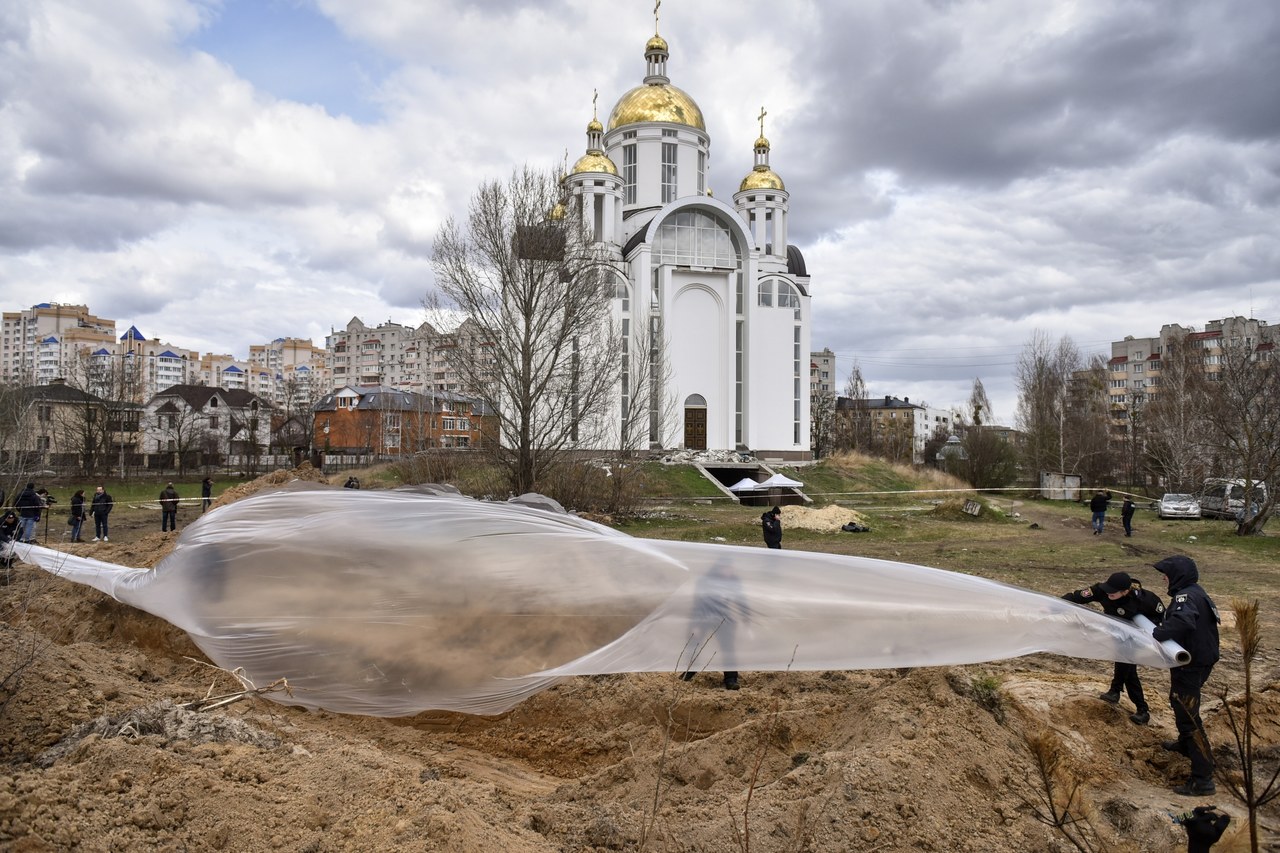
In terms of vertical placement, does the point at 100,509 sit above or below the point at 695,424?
below

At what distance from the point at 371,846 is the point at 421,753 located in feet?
6.78

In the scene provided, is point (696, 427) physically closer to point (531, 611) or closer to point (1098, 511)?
point (1098, 511)

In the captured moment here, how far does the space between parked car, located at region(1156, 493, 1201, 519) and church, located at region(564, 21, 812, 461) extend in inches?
652

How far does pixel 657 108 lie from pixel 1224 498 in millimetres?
30033

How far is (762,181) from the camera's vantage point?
41.5m

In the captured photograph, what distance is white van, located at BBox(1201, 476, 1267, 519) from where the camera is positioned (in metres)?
21.7

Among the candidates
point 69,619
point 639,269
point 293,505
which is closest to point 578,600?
point 293,505

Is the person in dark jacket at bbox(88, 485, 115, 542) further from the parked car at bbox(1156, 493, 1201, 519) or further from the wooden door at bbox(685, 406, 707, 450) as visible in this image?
the parked car at bbox(1156, 493, 1201, 519)

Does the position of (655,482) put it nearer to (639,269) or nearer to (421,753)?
(639,269)

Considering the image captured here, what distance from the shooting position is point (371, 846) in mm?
3656

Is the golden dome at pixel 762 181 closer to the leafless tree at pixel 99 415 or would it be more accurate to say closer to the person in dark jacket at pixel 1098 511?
the person in dark jacket at pixel 1098 511

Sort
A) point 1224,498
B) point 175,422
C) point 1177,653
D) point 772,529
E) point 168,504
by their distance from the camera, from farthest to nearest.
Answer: point 175,422 → point 1224,498 → point 168,504 → point 772,529 → point 1177,653

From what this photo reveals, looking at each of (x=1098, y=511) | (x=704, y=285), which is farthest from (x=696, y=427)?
(x=1098, y=511)

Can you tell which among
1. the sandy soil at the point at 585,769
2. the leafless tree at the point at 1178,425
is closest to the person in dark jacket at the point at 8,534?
the sandy soil at the point at 585,769
